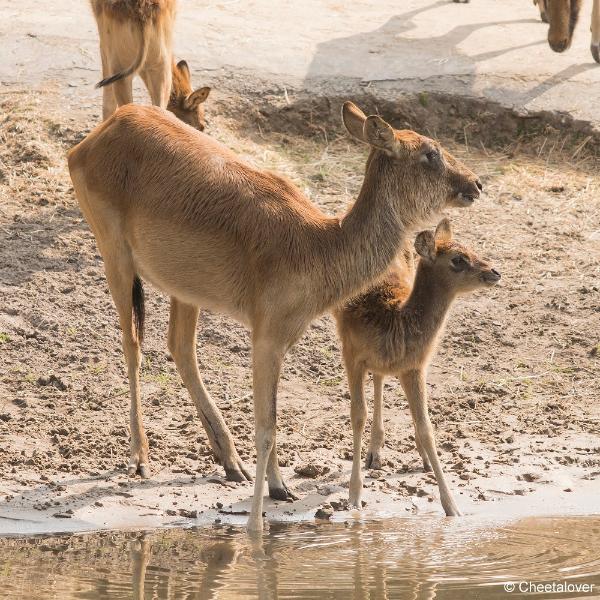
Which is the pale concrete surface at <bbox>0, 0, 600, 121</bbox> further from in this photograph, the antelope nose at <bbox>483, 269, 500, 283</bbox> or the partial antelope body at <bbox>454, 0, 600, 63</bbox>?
the antelope nose at <bbox>483, 269, 500, 283</bbox>

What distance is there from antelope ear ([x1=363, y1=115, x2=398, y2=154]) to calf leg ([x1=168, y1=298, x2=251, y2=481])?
69.9 inches

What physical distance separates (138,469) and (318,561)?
69.7 inches

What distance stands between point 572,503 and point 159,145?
319 cm

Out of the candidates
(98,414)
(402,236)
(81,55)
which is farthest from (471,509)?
(81,55)

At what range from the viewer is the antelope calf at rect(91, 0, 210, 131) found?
433 inches

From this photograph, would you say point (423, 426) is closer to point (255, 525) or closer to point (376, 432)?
point (376, 432)

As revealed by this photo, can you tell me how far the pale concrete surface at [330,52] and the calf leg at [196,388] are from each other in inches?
179

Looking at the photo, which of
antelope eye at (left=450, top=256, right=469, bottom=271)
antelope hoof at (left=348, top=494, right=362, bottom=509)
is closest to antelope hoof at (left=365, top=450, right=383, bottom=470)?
antelope hoof at (left=348, top=494, right=362, bottom=509)

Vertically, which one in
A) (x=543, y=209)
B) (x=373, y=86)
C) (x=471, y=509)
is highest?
(x=373, y=86)

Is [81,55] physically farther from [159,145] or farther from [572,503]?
[572,503]

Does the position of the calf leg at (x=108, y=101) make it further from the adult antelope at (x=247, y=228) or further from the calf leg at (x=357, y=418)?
the calf leg at (x=357, y=418)

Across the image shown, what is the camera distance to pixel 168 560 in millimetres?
6895

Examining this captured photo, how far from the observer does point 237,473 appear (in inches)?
328

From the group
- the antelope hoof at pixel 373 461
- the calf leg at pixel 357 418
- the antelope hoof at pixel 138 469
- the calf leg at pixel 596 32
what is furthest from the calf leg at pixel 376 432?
the calf leg at pixel 596 32
